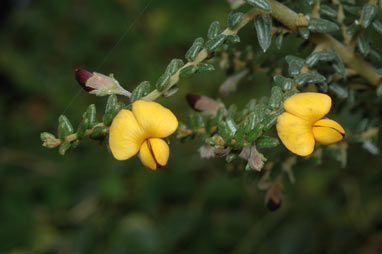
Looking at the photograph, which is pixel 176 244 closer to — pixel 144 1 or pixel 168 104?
pixel 168 104

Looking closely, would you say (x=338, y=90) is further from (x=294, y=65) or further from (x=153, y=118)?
(x=153, y=118)

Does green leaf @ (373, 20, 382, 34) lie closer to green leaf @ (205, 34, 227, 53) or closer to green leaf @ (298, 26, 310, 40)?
green leaf @ (298, 26, 310, 40)

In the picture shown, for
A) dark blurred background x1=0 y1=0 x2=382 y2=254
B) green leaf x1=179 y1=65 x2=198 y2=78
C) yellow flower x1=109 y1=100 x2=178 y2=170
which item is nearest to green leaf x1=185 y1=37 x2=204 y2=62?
green leaf x1=179 y1=65 x2=198 y2=78

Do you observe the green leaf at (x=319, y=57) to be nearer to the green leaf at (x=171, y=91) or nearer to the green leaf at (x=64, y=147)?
the green leaf at (x=171, y=91)

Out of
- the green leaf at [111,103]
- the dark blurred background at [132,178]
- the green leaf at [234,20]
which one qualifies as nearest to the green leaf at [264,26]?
the green leaf at [234,20]

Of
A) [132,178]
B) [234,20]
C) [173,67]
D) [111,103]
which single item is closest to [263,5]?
[234,20]
